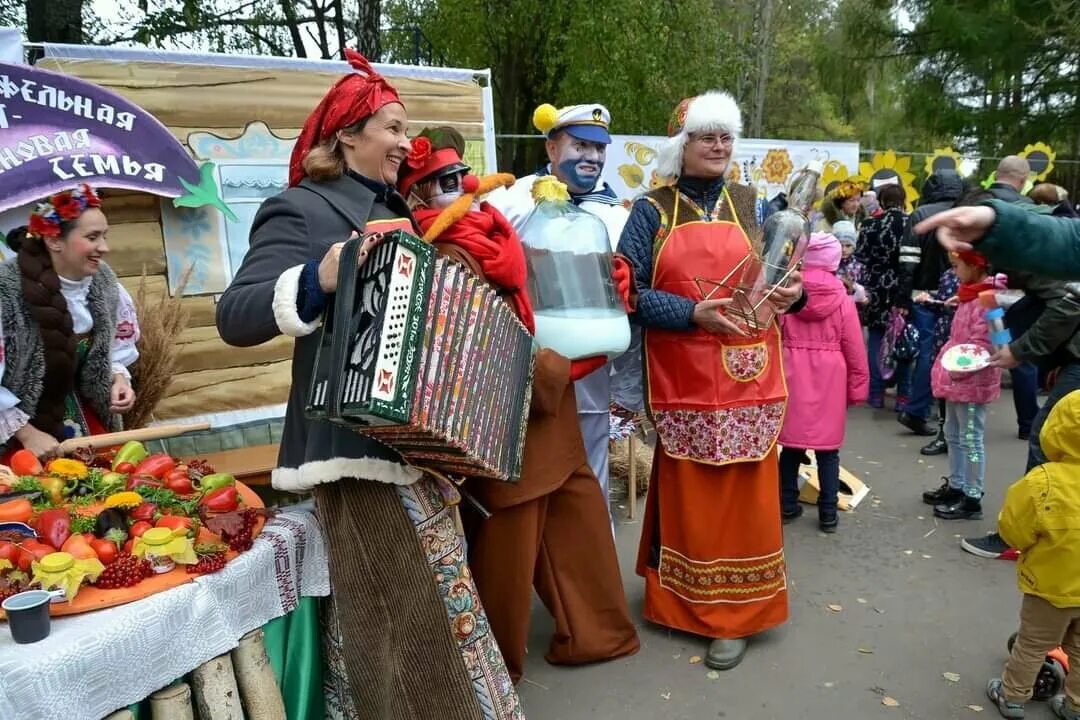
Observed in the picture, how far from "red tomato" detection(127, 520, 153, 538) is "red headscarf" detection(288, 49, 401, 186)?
37.8 inches

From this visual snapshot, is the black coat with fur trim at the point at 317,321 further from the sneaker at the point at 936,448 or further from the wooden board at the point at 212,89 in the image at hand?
the sneaker at the point at 936,448

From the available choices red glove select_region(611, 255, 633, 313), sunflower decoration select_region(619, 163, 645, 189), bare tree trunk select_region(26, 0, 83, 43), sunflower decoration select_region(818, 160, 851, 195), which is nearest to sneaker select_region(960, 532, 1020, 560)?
red glove select_region(611, 255, 633, 313)

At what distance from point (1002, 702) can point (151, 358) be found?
377 cm

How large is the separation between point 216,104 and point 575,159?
208cm

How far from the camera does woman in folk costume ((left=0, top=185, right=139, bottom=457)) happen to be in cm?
262

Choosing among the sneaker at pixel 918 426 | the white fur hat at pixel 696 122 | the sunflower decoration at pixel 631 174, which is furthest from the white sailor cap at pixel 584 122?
the sunflower decoration at pixel 631 174

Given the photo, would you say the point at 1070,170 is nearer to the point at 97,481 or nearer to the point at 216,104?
the point at 216,104

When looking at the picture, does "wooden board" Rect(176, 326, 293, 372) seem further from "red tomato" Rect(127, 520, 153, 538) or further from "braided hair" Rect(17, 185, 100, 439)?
"red tomato" Rect(127, 520, 153, 538)

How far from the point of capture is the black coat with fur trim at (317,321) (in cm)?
177

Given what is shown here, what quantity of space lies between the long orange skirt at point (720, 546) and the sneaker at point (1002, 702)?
738mm

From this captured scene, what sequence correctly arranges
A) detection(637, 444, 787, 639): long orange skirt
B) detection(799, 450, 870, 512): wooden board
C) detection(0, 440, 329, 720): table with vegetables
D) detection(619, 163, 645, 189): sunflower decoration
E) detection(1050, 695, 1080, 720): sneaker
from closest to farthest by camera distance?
detection(0, 440, 329, 720): table with vegetables < detection(1050, 695, 1080, 720): sneaker < detection(637, 444, 787, 639): long orange skirt < detection(799, 450, 870, 512): wooden board < detection(619, 163, 645, 189): sunflower decoration

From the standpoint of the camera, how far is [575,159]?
3.62 metres

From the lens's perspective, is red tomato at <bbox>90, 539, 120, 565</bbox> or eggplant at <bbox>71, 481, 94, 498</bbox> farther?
eggplant at <bbox>71, 481, 94, 498</bbox>

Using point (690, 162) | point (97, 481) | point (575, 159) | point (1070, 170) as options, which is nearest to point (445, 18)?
point (575, 159)
